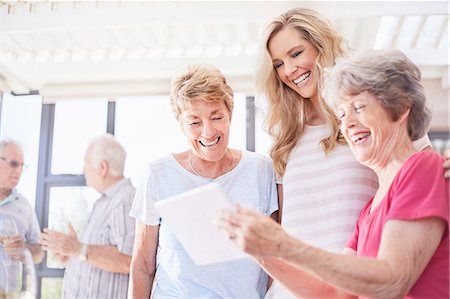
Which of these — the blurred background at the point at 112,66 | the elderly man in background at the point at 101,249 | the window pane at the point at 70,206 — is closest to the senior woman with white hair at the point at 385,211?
the elderly man in background at the point at 101,249

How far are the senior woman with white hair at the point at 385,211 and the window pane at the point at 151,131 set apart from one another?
2983mm

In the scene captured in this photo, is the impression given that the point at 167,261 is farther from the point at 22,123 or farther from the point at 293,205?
the point at 22,123

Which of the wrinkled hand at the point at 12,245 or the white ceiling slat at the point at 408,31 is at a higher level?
the white ceiling slat at the point at 408,31

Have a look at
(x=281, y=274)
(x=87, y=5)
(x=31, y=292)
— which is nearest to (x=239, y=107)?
(x=87, y=5)

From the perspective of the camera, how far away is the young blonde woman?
5.29ft

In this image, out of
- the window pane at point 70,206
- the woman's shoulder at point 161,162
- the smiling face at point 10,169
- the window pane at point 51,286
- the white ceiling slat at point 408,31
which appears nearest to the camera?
the woman's shoulder at point 161,162

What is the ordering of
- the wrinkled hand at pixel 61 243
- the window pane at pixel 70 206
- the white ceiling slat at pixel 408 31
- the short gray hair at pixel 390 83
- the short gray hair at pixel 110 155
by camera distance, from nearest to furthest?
the short gray hair at pixel 390 83 → the wrinkled hand at pixel 61 243 → the short gray hair at pixel 110 155 → the window pane at pixel 70 206 → the white ceiling slat at pixel 408 31

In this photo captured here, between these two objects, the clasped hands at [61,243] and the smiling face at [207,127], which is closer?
the smiling face at [207,127]

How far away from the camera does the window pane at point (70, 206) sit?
395 centimetres

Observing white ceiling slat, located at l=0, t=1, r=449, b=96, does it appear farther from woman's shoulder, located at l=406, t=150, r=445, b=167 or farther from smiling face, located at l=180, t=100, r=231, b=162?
woman's shoulder, located at l=406, t=150, r=445, b=167

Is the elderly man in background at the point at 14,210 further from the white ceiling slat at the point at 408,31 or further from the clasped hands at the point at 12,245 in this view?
the white ceiling slat at the point at 408,31

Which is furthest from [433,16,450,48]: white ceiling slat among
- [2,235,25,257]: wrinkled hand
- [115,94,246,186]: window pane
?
[2,235,25,257]: wrinkled hand

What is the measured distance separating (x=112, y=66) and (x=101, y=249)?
2.05 meters

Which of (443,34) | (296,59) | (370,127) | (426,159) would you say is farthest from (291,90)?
(443,34)
